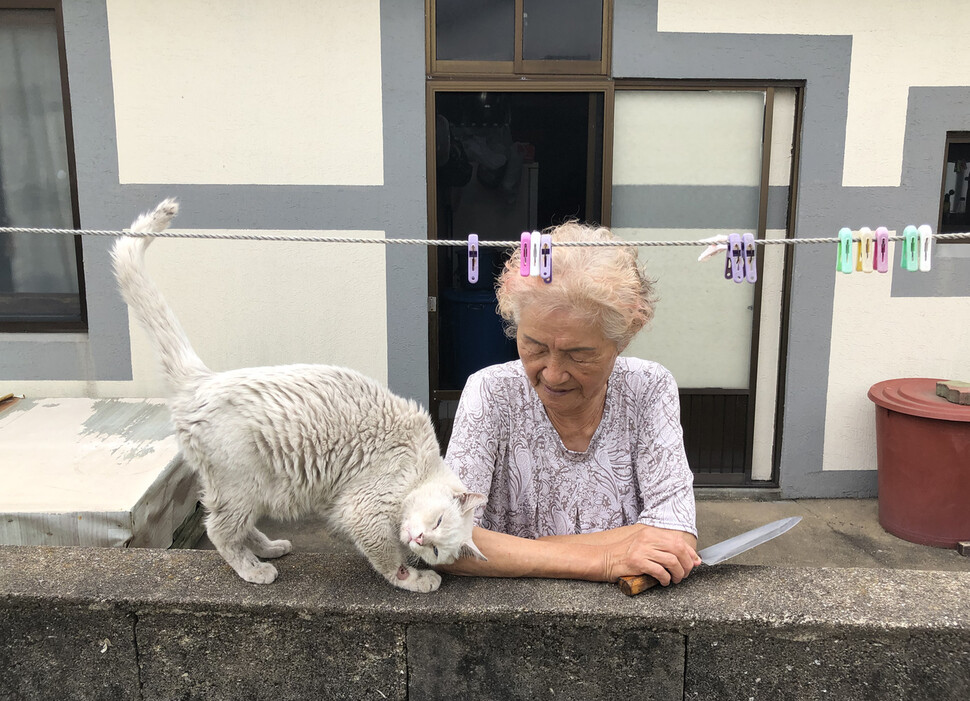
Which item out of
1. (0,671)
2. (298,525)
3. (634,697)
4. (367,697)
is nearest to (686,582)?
(634,697)

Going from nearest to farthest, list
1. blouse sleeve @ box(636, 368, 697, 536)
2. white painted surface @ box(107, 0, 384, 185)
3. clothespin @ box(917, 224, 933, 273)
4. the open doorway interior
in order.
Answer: clothespin @ box(917, 224, 933, 273) < blouse sleeve @ box(636, 368, 697, 536) < white painted surface @ box(107, 0, 384, 185) < the open doorway interior

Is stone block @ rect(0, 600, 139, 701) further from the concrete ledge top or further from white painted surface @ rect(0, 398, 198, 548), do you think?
white painted surface @ rect(0, 398, 198, 548)

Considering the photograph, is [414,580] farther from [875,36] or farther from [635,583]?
[875,36]

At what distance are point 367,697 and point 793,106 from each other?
3.98 meters

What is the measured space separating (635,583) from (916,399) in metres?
2.98

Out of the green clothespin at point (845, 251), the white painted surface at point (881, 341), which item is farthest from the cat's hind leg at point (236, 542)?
the white painted surface at point (881, 341)

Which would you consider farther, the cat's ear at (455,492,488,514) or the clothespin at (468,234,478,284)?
the cat's ear at (455,492,488,514)

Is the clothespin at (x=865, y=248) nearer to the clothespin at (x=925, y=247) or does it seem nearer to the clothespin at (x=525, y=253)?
the clothespin at (x=925, y=247)

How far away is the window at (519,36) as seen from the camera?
3.75 meters

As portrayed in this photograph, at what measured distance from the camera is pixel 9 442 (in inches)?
124

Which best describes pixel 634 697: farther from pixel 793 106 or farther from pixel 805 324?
pixel 793 106

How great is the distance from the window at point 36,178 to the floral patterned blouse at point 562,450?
3.31m

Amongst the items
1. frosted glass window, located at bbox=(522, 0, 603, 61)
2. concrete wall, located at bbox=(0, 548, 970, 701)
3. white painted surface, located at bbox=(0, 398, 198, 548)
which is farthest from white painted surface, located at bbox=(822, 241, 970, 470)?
white painted surface, located at bbox=(0, 398, 198, 548)

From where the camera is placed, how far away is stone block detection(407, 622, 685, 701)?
1519mm
